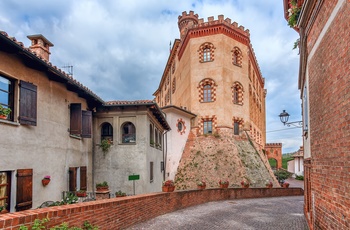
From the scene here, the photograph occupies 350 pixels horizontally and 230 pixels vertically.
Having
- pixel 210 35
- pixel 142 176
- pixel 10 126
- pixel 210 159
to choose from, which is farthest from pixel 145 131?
pixel 210 35

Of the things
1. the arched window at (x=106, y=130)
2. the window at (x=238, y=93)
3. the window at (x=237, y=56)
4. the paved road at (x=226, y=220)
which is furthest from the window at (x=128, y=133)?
the window at (x=237, y=56)

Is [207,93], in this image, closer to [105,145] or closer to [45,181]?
[105,145]

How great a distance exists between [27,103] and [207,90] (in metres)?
19.0

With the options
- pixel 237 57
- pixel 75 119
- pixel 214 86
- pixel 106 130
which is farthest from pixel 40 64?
pixel 237 57

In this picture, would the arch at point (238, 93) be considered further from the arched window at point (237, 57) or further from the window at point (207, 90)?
the window at point (207, 90)

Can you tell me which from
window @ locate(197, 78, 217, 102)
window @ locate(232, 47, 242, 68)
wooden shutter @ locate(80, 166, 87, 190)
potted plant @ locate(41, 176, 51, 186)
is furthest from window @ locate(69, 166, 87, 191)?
window @ locate(232, 47, 242, 68)

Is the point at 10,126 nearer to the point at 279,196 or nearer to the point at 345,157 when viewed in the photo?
the point at 345,157

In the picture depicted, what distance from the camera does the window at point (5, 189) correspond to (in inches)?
293

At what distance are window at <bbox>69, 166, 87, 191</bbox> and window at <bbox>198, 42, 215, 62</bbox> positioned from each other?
16.9 m

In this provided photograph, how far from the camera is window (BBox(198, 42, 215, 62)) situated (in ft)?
84.5

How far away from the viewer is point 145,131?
→ 47.1 ft

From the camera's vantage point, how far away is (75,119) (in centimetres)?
1140

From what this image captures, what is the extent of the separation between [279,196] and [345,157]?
1943cm

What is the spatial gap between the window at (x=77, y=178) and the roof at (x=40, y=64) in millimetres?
3322
